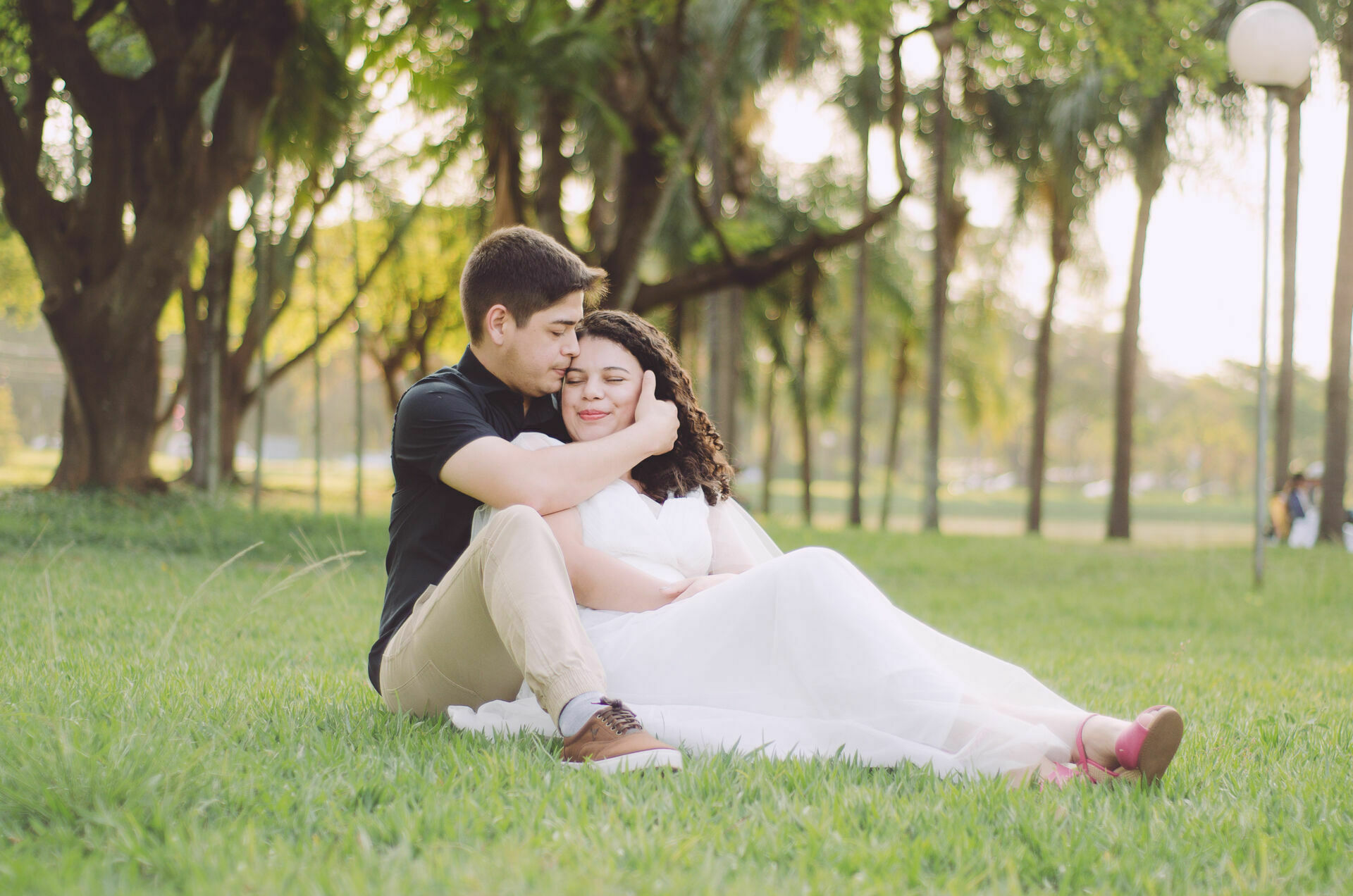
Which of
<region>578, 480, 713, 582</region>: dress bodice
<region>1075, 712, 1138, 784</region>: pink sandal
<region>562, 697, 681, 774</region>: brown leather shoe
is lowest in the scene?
<region>1075, 712, 1138, 784</region>: pink sandal

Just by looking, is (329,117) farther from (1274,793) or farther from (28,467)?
(28,467)

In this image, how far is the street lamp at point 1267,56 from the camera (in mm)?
8805

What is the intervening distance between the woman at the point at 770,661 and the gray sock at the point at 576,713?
352 mm

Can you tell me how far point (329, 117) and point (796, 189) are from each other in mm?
13440

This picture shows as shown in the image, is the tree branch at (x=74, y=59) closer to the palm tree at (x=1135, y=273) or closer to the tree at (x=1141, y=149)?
the tree at (x=1141, y=149)

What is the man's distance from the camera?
9.70 feet

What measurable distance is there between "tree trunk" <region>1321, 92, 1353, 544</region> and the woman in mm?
15199

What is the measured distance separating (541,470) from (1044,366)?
19929 mm

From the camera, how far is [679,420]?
3.90 m

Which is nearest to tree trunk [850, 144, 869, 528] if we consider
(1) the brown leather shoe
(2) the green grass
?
(2) the green grass

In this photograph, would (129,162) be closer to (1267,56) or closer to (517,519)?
(517,519)

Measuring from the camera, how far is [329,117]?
12828mm

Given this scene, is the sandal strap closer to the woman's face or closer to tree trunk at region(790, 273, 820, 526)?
the woman's face

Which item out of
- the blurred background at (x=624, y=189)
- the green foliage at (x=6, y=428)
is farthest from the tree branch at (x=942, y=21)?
the green foliage at (x=6, y=428)
